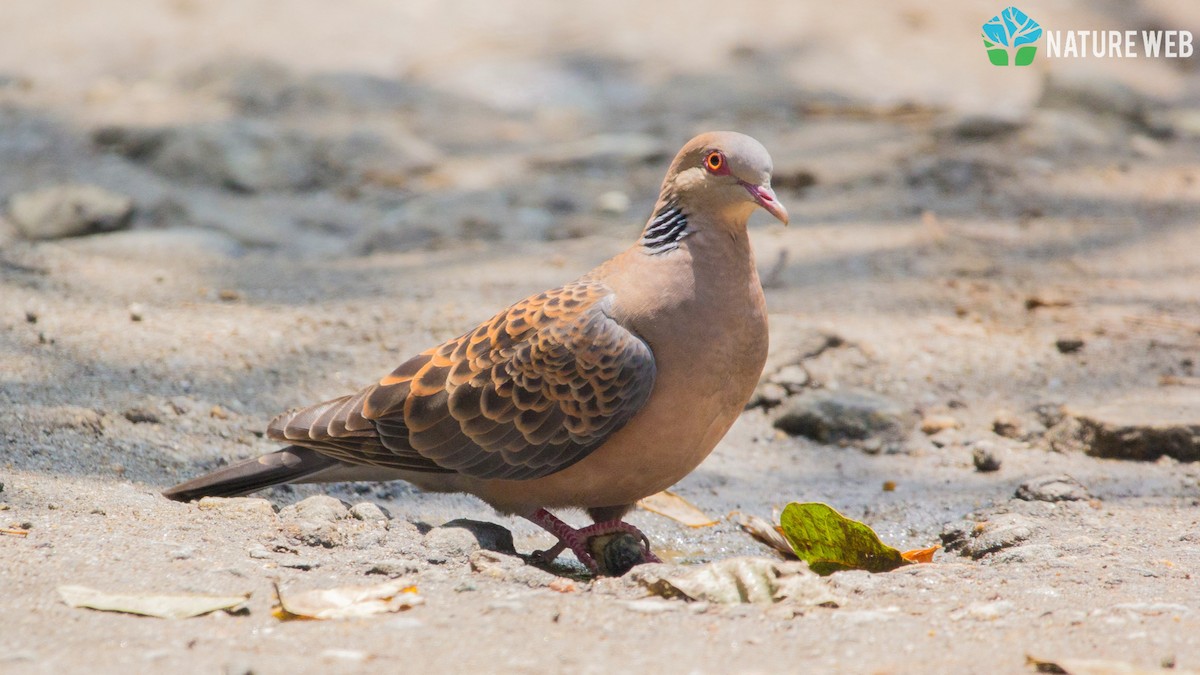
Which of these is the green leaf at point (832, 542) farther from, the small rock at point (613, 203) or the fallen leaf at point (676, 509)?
the small rock at point (613, 203)

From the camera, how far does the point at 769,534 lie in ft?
13.4

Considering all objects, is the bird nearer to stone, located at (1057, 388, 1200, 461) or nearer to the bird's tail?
the bird's tail

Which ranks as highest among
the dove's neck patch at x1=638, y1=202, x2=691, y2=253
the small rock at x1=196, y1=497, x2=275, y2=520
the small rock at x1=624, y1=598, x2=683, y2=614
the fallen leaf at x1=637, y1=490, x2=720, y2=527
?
the dove's neck patch at x1=638, y1=202, x2=691, y2=253

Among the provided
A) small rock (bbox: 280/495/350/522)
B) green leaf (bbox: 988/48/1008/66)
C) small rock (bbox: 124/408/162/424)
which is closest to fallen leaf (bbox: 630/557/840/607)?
small rock (bbox: 280/495/350/522)

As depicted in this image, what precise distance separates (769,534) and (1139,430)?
171 cm

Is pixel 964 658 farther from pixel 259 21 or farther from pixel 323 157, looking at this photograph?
pixel 259 21

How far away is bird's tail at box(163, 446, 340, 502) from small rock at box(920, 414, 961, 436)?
2398mm

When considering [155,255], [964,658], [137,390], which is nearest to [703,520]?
[964,658]

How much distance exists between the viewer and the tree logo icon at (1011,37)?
35.3 feet

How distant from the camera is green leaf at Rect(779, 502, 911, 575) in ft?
12.3

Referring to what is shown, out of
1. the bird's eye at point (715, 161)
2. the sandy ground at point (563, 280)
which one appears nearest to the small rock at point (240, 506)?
the sandy ground at point (563, 280)

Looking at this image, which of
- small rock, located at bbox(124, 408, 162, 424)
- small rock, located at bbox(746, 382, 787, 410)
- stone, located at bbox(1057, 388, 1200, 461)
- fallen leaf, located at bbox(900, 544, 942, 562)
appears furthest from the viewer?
small rock, located at bbox(746, 382, 787, 410)

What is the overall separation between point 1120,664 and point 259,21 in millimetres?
9053

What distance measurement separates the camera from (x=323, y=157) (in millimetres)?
8539
